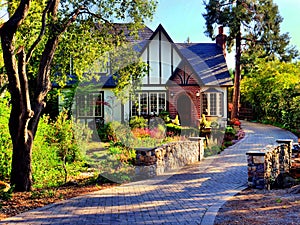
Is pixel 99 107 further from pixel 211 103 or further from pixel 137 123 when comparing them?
pixel 211 103

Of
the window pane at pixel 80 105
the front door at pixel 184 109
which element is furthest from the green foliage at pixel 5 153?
the front door at pixel 184 109

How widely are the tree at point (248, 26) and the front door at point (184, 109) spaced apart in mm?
4945

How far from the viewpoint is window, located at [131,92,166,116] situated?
76.6 ft

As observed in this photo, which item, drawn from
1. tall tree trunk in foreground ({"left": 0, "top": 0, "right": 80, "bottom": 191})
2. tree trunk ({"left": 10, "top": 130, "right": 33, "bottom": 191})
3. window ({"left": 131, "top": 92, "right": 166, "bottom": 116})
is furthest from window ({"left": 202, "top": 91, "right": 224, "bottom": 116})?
tree trunk ({"left": 10, "top": 130, "right": 33, "bottom": 191})

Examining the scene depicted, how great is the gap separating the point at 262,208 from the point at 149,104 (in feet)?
53.6

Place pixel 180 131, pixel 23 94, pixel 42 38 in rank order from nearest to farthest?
pixel 23 94 < pixel 42 38 < pixel 180 131

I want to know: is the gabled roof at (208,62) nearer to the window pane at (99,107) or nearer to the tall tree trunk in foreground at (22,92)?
the window pane at (99,107)

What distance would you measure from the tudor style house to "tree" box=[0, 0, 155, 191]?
11.2 meters

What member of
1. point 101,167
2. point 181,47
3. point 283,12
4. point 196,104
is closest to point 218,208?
point 101,167

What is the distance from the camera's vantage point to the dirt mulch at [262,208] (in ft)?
21.7

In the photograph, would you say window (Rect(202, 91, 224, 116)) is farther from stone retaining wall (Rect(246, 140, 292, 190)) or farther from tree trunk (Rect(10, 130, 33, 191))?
tree trunk (Rect(10, 130, 33, 191))

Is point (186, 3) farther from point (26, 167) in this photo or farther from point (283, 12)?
point (283, 12)

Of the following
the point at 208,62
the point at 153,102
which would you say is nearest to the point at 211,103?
the point at 208,62

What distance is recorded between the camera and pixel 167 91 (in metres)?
23.8
